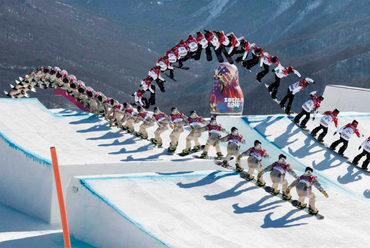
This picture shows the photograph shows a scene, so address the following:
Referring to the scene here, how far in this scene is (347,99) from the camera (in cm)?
3000

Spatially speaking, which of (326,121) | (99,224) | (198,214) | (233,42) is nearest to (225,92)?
(233,42)

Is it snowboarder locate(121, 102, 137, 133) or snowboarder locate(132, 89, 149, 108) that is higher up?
snowboarder locate(132, 89, 149, 108)

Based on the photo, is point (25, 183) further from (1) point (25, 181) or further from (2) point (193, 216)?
(2) point (193, 216)

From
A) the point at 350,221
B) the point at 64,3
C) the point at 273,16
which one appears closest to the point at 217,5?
the point at 273,16

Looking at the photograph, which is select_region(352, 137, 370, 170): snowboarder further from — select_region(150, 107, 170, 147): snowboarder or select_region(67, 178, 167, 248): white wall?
select_region(67, 178, 167, 248): white wall

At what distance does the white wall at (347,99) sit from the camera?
29.4m

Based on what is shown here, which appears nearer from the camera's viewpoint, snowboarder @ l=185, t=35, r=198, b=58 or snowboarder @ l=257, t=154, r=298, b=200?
snowboarder @ l=257, t=154, r=298, b=200

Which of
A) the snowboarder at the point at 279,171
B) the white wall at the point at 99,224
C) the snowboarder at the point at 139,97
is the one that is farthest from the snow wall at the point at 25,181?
the snowboarder at the point at 139,97

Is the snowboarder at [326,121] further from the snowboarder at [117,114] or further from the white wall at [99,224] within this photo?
the white wall at [99,224]

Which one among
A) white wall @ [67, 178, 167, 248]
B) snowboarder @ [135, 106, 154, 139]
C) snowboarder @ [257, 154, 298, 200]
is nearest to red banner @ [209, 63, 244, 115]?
snowboarder @ [135, 106, 154, 139]

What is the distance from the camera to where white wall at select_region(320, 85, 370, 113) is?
96.4ft

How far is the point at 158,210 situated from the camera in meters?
13.8

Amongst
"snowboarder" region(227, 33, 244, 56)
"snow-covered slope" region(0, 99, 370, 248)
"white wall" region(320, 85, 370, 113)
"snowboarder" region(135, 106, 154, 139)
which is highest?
"snowboarder" region(227, 33, 244, 56)

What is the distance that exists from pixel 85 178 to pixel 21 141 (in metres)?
4.49
